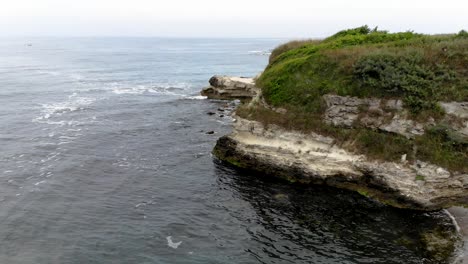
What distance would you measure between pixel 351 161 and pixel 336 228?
25.3 ft

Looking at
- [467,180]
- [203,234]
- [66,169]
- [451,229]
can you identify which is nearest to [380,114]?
Answer: [467,180]

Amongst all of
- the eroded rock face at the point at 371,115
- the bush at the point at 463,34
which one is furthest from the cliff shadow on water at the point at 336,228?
the bush at the point at 463,34

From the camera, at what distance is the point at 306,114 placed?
4000cm

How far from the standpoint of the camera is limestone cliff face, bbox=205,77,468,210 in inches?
1283

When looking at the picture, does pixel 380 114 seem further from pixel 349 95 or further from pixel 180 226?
pixel 180 226

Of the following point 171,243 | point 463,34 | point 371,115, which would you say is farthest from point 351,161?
point 463,34

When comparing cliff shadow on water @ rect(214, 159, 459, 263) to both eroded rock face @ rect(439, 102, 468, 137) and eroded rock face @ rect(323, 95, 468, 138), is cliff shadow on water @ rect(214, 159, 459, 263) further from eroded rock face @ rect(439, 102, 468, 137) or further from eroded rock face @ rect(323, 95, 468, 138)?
eroded rock face @ rect(439, 102, 468, 137)

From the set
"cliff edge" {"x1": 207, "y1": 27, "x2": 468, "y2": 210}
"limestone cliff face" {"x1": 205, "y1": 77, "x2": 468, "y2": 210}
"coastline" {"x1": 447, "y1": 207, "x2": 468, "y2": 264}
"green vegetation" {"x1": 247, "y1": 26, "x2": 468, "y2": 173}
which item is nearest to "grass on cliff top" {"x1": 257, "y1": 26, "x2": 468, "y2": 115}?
"green vegetation" {"x1": 247, "y1": 26, "x2": 468, "y2": 173}

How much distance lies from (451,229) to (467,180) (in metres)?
5.27

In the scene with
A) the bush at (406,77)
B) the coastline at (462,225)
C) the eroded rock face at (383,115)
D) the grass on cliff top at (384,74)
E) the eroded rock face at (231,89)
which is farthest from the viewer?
the eroded rock face at (231,89)

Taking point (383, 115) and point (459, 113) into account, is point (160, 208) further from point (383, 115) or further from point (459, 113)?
point (459, 113)

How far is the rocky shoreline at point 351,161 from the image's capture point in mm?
32562

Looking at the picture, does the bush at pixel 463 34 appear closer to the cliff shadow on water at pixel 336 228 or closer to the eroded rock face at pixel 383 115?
the eroded rock face at pixel 383 115

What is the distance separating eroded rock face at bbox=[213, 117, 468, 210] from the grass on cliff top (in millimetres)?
4361
